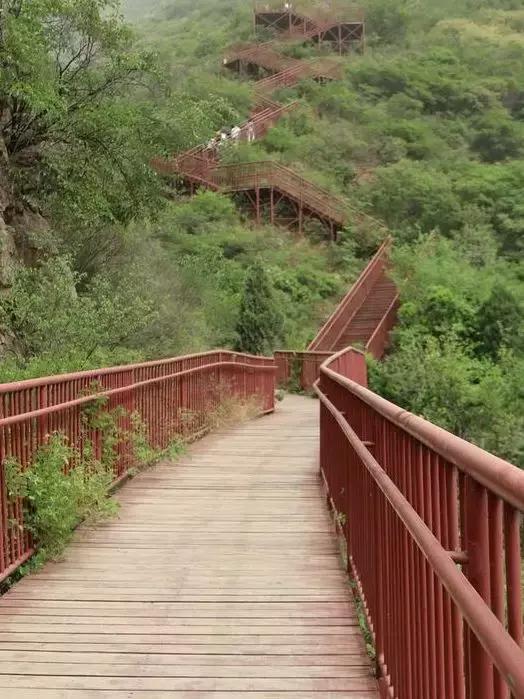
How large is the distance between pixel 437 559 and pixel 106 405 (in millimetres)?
6057

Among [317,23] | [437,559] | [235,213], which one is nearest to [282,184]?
[235,213]

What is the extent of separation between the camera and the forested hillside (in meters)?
15.0

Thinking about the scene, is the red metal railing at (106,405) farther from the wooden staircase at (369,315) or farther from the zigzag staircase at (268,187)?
the zigzag staircase at (268,187)

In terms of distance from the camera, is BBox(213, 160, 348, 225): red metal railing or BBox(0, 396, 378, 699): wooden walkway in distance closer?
BBox(0, 396, 378, 699): wooden walkway in distance

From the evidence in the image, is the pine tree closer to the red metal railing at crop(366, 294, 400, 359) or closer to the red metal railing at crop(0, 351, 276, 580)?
the red metal railing at crop(366, 294, 400, 359)

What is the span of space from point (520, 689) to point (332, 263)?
3655cm

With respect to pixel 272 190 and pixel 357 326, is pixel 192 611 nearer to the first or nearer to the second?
pixel 357 326

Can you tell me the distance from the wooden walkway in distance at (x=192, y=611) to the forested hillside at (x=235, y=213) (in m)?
4.11

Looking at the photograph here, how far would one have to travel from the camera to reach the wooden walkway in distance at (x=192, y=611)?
12.9 feet

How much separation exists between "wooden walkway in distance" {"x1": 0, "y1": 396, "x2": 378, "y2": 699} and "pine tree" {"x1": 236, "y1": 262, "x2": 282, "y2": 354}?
18.4m

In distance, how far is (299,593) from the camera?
5305 mm

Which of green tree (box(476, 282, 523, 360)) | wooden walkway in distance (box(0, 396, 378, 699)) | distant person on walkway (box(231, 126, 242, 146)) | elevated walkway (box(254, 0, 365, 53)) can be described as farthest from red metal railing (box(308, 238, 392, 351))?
elevated walkway (box(254, 0, 365, 53))

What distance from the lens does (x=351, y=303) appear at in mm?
31922

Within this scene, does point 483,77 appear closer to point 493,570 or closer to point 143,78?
point 143,78
